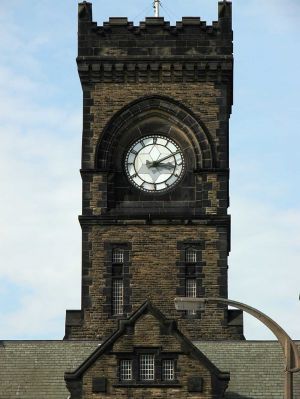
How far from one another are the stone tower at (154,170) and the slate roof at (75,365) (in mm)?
1670

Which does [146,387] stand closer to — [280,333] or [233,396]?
[233,396]

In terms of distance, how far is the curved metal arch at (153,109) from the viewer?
214ft

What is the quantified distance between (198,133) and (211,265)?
5787mm

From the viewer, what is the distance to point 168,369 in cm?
5612

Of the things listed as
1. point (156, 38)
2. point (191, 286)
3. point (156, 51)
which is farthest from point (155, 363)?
point (156, 38)

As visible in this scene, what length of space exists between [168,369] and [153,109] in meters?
13.8

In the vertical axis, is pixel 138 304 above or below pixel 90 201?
below

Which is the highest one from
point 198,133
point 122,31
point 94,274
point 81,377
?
point 122,31

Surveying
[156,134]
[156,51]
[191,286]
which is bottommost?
[191,286]

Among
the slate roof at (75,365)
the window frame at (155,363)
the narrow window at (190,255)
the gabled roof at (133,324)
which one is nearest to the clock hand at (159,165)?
the narrow window at (190,255)

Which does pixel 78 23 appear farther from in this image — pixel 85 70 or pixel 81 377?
pixel 81 377

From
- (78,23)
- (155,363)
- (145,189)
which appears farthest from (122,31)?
(155,363)

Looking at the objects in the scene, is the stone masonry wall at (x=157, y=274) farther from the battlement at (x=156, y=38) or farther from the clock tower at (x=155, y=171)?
the battlement at (x=156, y=38)

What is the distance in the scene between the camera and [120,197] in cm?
6500
